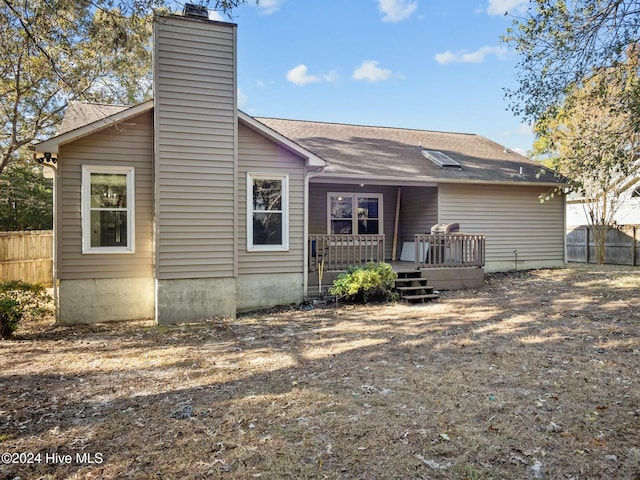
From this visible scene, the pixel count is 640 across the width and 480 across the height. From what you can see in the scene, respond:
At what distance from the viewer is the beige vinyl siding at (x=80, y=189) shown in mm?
7954

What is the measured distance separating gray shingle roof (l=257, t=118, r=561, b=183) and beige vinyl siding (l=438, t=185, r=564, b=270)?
54 cm

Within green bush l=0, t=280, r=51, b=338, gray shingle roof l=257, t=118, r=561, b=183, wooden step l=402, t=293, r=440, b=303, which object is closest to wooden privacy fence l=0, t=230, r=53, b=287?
green bush l=0, t=280, r=51, b=338

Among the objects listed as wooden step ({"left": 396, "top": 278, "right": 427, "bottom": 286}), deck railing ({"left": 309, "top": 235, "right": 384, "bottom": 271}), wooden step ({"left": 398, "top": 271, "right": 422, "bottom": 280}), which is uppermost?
deck railing ({"left": 309, "top": 235, "right": 384, "bottom": 271})

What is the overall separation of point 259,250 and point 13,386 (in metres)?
5.10

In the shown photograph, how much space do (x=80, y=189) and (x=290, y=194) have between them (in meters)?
4.06

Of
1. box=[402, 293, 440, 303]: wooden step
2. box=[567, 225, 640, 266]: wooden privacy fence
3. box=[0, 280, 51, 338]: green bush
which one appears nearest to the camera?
box=[0, 280, 51, 338]: green bush

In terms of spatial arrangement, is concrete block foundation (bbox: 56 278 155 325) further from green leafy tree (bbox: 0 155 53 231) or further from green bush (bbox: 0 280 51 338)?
green leafy tree (bbox: 0 155 53 231)

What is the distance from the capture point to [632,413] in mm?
3785

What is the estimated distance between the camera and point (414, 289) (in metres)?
9.69

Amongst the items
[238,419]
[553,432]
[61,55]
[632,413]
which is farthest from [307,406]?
[61,55]

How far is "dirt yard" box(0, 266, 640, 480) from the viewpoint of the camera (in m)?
3.05

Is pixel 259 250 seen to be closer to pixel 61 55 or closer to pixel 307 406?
pixel 307 406

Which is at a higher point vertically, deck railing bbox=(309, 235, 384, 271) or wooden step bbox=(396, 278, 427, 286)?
deck railing bbox=(309, 235, 384, 271)

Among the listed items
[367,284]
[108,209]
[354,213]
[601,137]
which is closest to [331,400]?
[367,284]
